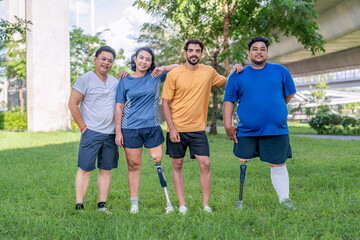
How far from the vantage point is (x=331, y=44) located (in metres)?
17.7

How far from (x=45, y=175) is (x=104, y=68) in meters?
3.59

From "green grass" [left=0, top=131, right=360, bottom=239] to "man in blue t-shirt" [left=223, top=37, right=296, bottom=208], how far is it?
54 centimetres

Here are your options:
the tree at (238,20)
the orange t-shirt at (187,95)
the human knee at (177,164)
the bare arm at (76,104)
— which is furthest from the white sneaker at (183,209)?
the tree at (238,20)

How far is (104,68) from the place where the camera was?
4508 millimetres

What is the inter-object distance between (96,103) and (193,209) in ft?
5.28

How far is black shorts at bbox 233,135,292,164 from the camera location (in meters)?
4.51

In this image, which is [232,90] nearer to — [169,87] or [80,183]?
[169,87]

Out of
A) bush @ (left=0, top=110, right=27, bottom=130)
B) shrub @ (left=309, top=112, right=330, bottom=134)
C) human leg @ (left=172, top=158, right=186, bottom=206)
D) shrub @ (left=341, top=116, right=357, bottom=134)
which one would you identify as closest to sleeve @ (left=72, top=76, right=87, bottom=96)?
human leg @ (left=172, top=158, right=186, bottom=206)

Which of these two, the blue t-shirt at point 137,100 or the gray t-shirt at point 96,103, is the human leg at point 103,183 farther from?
the blue t-shirt at point 137,100

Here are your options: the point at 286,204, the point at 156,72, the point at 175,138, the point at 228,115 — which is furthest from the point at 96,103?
the point at 286,204

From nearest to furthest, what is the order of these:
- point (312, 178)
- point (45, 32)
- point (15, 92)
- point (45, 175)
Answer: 1. point (312, 178)
2. point (45, 175)
3. point (45, 32)
4. point (15, 92)

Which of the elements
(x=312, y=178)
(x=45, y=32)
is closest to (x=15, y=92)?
(x=45, y=32)

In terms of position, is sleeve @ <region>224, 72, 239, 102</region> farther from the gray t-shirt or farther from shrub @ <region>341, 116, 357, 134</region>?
shrub @ <region>341, 116, 357, 134</region>

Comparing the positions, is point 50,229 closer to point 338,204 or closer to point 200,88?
point 200,88
